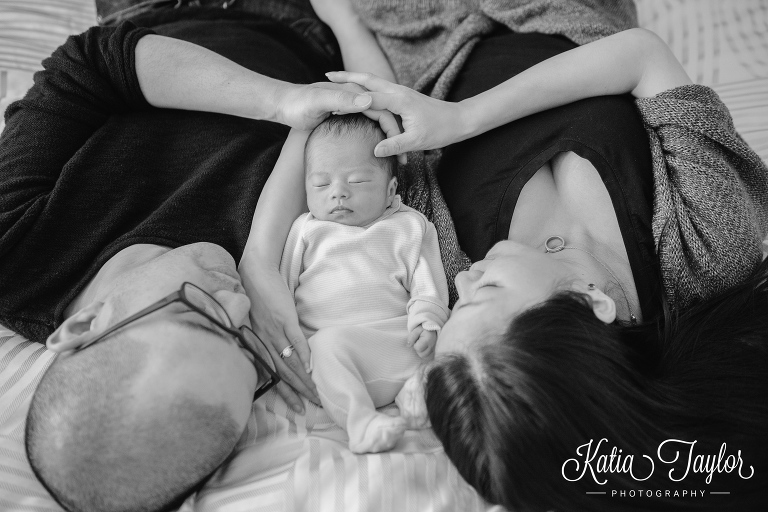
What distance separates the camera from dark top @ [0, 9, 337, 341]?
121 centimetres

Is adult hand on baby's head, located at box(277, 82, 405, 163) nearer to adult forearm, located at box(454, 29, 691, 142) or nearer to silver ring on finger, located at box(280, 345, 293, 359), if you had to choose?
adult forearm, located at box(454, 29, 691, 142)

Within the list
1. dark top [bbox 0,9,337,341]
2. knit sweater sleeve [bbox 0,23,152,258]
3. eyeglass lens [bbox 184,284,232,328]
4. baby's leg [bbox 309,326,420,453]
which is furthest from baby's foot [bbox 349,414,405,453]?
knit sweater sleeve [bbox 0,23,152,258]

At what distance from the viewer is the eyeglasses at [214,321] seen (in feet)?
3.05

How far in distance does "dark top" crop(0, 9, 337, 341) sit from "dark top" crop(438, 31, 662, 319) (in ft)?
1.47

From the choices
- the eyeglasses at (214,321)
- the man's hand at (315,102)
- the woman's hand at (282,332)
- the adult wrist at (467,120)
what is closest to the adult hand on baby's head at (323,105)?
the man's hand at (315,102)

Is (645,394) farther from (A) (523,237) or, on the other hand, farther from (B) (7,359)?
(B) (7,359)

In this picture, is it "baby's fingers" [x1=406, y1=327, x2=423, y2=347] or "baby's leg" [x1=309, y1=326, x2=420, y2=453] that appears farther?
"baby's fingers" [x1=406, y1=327, x2=423, y2=347]

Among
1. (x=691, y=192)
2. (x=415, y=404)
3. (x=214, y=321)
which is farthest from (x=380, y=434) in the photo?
(x=691, y=192)

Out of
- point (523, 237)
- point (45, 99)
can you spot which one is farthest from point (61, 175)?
point (523, 237)

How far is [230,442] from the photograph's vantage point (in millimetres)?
964

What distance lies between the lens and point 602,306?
3.51 feet

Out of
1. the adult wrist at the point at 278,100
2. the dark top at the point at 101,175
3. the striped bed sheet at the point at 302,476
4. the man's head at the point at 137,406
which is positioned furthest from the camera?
the adult wrist at the point at 278,100

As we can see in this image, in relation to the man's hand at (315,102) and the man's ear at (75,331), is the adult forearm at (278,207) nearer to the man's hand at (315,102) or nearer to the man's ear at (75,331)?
the man's hand at (315,102)

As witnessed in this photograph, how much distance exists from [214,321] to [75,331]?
0.23 metres
